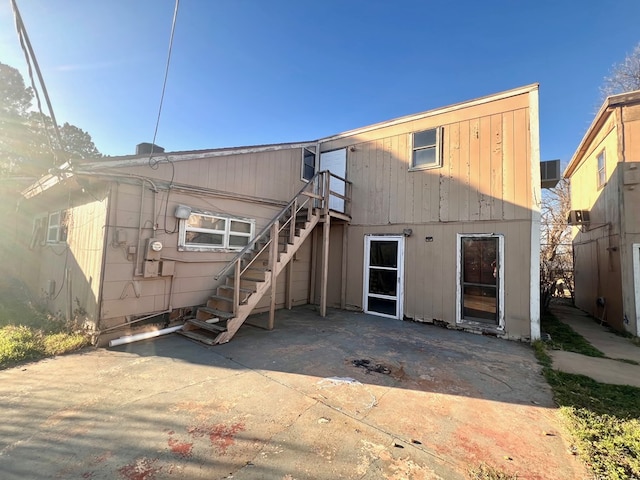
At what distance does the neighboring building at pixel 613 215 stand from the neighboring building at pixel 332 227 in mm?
2865

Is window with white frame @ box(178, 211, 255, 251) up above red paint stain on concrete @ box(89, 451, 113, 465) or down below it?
above

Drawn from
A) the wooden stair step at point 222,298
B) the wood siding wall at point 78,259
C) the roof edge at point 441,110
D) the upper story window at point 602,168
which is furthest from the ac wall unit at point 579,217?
the wood siding wall at point 78,259

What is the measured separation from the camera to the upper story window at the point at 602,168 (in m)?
7.81

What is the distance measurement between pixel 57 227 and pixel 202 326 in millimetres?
5050

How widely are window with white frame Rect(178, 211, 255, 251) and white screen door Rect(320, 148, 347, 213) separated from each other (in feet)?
8.99

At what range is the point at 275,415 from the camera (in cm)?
280

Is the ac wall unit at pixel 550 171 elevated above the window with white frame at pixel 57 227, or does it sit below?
above

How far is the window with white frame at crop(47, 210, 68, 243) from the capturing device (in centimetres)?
644

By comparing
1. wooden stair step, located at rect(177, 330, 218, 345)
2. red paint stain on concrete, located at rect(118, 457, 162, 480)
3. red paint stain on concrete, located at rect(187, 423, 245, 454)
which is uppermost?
wooden stair step, located at rect(177, 330, 218, 345)

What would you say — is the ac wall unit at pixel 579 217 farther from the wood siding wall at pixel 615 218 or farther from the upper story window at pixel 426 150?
the upper story window at pixel 426 150

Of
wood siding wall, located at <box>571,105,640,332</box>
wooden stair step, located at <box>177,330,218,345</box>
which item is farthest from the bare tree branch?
wooden stair step, located at <box>177,330,218,345</box>

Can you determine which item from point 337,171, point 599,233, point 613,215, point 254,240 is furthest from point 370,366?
point 599,233

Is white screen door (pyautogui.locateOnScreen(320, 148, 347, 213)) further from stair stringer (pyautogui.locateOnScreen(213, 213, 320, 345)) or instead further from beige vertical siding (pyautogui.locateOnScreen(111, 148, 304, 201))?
stair stringer (pyautogui.locateOnScreen(213, 213, 320, 345))

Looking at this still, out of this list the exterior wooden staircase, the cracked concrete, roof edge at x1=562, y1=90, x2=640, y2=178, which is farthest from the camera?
roof edge at x1=562, y1=90, x2=640, y2=178
